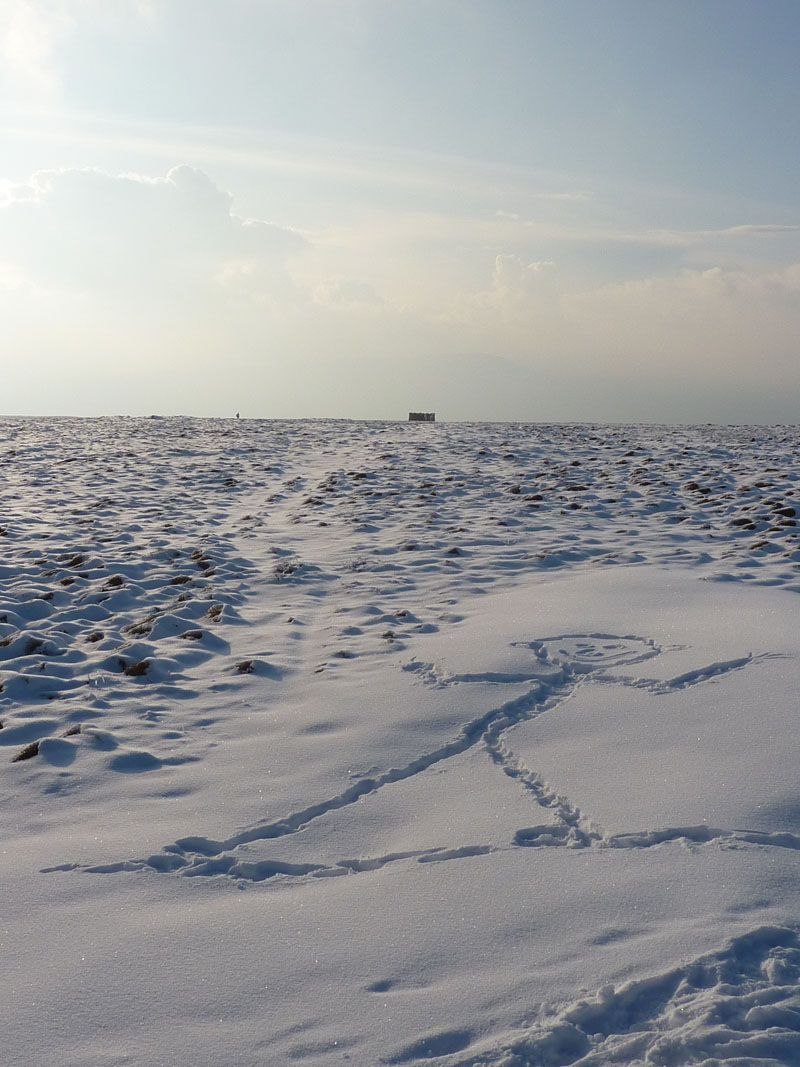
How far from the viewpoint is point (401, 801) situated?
3.79m

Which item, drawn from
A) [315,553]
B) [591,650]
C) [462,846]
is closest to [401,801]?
[462,846]

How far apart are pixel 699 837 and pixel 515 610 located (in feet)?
11.4

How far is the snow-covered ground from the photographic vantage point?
2471mm

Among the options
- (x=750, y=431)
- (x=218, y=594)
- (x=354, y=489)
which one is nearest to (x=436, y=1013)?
(x=218, y=594)

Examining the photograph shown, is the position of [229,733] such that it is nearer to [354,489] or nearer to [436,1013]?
[436,1013]

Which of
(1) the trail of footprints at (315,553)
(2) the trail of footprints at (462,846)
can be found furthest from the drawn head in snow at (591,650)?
(2) the trail of footprints at (462,846)

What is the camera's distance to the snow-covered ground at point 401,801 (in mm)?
2471

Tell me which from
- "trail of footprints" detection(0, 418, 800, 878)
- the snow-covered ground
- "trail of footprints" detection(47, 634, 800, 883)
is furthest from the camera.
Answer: "trail of footprints" detection(0, 418, 800, 878)

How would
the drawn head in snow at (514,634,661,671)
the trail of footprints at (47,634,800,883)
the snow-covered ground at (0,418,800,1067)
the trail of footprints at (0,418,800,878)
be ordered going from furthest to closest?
the drawn head in snow at (514,634,661,671) → the trail of footprints at (0,418,800,878) → the trail of footprints at (47,634,800,883) → the snow-covered ground at (0,418,800,1067)

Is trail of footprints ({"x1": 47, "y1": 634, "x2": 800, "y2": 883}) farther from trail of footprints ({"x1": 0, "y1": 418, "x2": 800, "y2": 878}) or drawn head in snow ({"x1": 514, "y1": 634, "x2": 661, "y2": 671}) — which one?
drawn head in snow ({"x1": 514, "y1": 634, "x2": 661, "y2": 671})

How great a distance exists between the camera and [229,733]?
15.4ft

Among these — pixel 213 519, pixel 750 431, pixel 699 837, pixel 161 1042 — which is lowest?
pixel 161 1042

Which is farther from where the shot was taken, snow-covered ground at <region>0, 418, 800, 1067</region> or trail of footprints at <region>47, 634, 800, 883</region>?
trail of footprints at <region>47, 634, 800, 883</region>

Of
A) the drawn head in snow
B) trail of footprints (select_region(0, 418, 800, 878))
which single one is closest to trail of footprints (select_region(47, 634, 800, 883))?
trail of footprints (select_region(0, 418, 800, 878))
